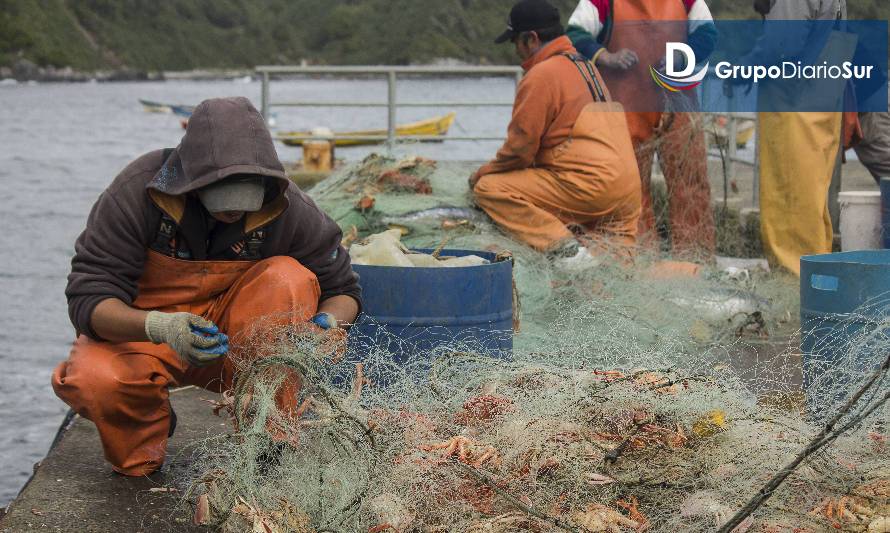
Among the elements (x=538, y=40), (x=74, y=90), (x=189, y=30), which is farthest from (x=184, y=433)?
(x=189, y=30)

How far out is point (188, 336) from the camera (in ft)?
11.7

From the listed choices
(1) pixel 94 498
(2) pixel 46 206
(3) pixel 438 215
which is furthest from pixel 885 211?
(2) pixel 46 206

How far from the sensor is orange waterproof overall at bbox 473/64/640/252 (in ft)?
22.5

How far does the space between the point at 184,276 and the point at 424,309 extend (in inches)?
38.3

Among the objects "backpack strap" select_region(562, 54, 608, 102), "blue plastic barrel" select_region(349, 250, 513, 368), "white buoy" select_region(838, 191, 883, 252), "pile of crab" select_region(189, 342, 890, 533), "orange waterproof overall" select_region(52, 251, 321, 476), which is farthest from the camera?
"white buoy" select_region(838, 191, 883, 252)

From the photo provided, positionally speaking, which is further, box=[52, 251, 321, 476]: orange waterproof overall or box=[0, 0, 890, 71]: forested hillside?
box=[0, 0, 890, 71]: forested hillside

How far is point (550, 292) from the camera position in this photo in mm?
6031

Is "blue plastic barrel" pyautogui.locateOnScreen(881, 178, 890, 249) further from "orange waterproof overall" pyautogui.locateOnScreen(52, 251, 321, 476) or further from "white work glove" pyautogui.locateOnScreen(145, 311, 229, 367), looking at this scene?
"white work glove" pyautogui.locateOnScreen(145, 311, 229, 367)

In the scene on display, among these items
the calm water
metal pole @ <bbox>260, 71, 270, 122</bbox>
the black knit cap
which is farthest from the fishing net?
metal pole @ <bbox>260, 71, 270, 122</bbox>

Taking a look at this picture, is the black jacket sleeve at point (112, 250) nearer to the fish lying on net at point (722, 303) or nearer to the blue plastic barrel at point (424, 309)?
the blue plastic barrel at point (424, 309)

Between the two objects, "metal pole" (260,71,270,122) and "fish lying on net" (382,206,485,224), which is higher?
"metal pole" (260,71,270,122)

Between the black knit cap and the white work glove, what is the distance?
3897mm

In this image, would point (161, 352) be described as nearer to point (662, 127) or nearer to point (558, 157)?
point (558, 157)

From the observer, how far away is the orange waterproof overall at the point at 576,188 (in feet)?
22.5
